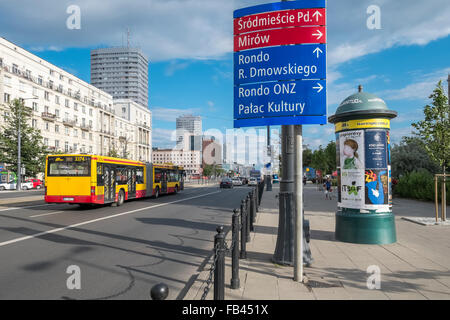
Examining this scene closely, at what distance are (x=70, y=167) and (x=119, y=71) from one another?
621ft

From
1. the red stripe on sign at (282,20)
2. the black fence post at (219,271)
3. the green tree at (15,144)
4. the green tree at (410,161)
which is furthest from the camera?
the green tree at (15,144)

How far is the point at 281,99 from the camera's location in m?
5.24

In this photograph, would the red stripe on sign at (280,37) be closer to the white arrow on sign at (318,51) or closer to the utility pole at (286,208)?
the white arrow on sign at (318,51)

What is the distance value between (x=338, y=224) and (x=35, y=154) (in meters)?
43.2

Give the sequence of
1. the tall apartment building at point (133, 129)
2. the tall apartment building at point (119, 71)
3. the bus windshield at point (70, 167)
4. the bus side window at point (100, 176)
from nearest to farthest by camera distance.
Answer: the bus windshield at point (70, 167)
the bus side window at point (100, 176)
the tall apartment building at point (133, 129)
the tall apartment building at point (119, 71)

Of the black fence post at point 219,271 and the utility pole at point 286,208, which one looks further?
the utility pole at point 286,208

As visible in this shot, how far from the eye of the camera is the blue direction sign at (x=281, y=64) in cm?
518

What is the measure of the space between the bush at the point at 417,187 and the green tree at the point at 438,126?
8.28m

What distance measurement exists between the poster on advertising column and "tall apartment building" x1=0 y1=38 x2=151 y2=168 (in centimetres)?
3927

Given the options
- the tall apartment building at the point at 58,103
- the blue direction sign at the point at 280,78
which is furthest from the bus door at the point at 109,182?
the tall apartment building at the point at 58,103

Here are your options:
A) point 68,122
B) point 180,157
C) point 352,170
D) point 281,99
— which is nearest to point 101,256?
point 281,99

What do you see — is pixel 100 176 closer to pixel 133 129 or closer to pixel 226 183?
pixel 226 183

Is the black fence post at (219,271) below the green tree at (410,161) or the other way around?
below
